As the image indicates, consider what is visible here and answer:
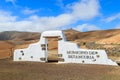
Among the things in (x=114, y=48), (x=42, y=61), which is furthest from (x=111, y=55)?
(x=42, y=61)

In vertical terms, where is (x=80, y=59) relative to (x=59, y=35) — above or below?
below

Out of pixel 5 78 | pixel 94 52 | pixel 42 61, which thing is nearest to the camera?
pixel 5 78

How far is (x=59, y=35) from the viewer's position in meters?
25.8

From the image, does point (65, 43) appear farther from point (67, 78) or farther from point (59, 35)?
point (67, 78)

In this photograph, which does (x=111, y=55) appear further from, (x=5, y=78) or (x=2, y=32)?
(x=2, y=32)

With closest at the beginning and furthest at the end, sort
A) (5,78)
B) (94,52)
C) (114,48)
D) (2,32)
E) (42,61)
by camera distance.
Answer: (5,78) → (94,52) → (42,61) → (114,48) → (2,32)

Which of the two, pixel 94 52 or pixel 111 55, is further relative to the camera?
pixel 111 55

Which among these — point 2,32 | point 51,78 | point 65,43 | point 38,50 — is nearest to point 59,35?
point 65,43

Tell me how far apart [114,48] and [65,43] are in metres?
7.57

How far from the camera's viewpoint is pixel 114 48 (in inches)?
1193

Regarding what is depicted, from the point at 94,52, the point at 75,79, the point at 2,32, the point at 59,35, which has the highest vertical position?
the point at 2,32

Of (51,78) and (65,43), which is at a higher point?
(65,43)

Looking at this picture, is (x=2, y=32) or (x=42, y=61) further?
(x=2, y=32)

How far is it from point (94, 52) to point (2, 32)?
177 meters
